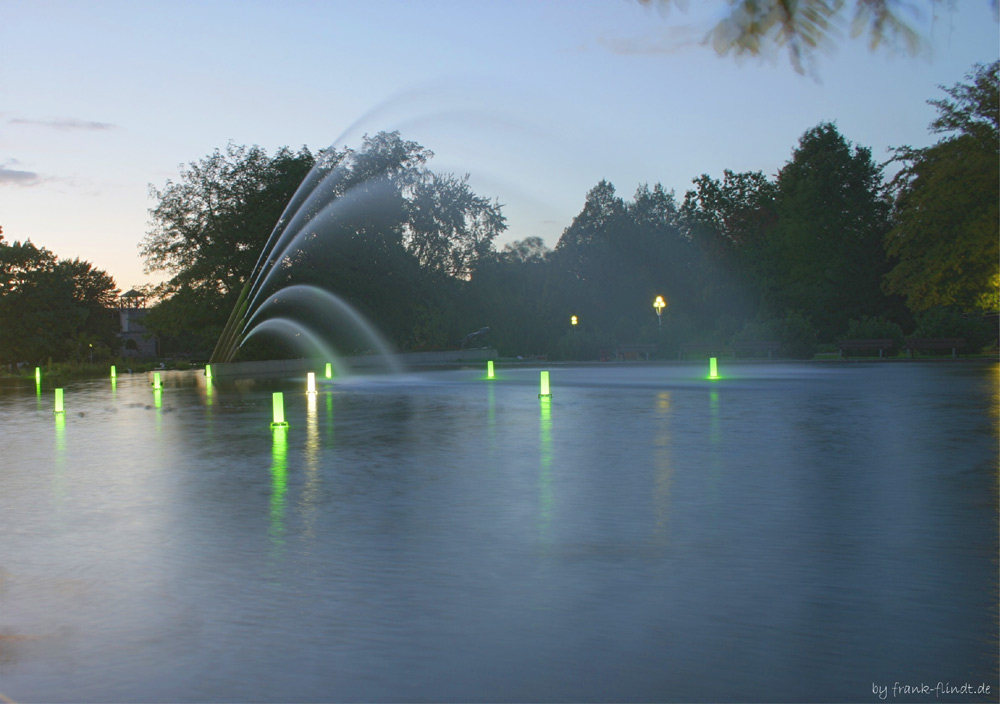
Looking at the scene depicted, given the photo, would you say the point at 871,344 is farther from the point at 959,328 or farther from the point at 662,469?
the point at 662,469

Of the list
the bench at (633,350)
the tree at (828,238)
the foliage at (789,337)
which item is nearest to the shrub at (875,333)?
the foliage at (789,337)

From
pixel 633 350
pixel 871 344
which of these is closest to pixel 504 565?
pixel 871 344

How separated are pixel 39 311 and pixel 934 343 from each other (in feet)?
219

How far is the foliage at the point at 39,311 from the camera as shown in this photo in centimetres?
7869

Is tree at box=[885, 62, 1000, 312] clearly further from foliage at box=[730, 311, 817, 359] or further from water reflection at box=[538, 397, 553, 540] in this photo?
water reflection at box=[538, 397, 553, 540]

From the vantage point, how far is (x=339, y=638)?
17.8 feet

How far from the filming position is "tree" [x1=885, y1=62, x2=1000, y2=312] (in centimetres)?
4841

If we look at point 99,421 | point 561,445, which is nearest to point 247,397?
point 99,421

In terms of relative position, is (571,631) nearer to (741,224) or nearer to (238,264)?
(238,264)

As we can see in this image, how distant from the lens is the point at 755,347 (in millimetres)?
48406

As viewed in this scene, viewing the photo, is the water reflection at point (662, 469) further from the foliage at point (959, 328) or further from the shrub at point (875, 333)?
the foliage at point (959, 328)

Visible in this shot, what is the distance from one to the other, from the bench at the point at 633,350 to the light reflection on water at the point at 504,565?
3627 centimetres

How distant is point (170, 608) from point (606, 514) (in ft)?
13.8

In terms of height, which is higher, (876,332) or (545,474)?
(876,332)
